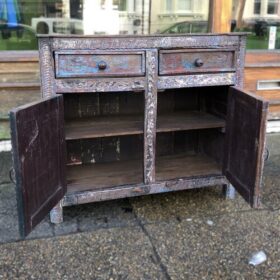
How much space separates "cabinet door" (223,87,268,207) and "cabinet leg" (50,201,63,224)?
1.12m

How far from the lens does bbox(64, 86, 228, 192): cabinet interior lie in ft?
9.01

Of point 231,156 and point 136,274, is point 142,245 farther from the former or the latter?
point 231,156

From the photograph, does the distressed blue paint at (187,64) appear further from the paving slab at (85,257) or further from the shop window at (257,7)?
the shop window at (257,7)

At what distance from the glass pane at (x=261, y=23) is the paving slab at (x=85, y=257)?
2.72 metres

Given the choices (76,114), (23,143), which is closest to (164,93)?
(76,114)

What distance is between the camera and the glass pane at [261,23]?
4271 millimetres

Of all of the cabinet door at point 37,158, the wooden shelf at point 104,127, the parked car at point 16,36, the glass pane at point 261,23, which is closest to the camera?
the cabinet door at point 37,158

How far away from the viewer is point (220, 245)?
2.36m

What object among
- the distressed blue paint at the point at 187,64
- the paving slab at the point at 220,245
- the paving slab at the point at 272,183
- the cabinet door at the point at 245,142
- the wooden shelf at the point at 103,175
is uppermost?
the distressed blue paint at the point at 187,64

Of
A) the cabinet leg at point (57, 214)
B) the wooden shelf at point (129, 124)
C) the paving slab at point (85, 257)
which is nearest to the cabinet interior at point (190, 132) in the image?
the wooden shelf at point (129, 124)

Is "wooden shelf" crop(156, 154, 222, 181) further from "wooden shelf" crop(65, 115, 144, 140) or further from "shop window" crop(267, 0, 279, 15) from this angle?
"shop window" crop(267, 0, 279, 15)

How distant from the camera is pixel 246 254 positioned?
227 centimetres

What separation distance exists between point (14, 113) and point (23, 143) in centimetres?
16

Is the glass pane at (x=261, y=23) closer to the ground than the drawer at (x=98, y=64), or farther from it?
farther from it
